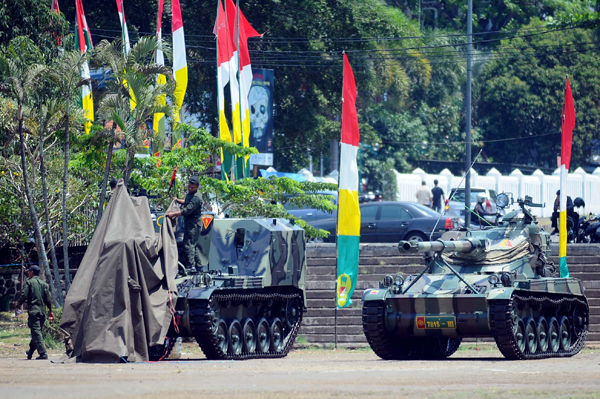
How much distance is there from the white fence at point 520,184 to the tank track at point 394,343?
957 inches

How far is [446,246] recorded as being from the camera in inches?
611

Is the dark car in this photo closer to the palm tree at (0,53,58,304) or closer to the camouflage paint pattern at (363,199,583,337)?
the camouflage paint pattern at (363,199,583,337)

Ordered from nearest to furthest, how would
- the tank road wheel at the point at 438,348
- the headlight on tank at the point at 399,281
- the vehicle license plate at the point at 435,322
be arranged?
the vehicle license plate at the point at 435,322, the headlight on tank at the point at 399,281, the tank road wheel at the point at 438,348

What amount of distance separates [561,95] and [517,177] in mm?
11773

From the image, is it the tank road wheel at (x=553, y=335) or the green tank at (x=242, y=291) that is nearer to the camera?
the green tank at (x=242, y=291)

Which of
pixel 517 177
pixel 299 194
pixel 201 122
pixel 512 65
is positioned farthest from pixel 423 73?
pixel 299 194

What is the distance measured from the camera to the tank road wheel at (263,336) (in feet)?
52.4

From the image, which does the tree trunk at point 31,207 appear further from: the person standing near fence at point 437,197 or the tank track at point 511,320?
the person standing near fence at point 437,197

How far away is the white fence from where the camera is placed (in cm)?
4238

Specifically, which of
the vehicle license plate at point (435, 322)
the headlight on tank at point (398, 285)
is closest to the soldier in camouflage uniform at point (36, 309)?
the headlight on tank at point (398, 285)

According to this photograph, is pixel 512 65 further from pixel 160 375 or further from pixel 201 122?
pixel 160 375

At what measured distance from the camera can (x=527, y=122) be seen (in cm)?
5616

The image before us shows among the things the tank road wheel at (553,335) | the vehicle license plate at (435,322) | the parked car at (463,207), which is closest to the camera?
the vehicle license plate at (435,322)

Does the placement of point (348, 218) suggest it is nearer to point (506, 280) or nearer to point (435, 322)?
point (435, 322)
